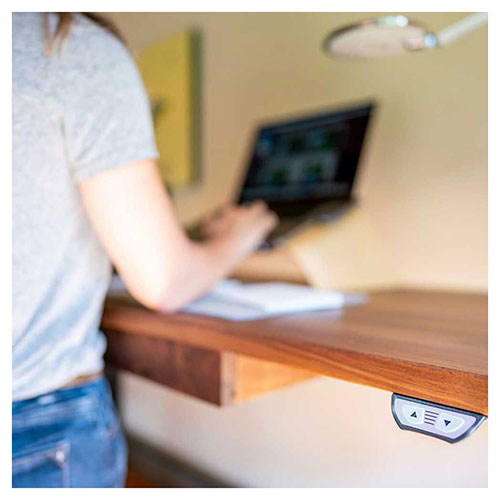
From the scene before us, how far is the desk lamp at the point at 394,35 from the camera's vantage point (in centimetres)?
87

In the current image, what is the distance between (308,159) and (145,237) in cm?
61

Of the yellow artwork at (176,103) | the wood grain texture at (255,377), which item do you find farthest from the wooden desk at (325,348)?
the yellow artwork at (176,103)

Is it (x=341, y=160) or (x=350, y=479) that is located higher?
(x=341, y=160)

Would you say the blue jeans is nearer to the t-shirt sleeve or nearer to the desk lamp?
the t-shirt sleeve

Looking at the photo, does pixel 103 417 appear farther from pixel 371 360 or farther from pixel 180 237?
pixel 371 360

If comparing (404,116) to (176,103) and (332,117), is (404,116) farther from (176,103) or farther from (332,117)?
(176,103)

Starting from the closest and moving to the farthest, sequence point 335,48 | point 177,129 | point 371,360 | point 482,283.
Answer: point 371,360 → point 335,48 → point 482,283 → point 177,129

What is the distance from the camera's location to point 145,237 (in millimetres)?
710

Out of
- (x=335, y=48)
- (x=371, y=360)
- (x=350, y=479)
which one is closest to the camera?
(x=371, y=360)

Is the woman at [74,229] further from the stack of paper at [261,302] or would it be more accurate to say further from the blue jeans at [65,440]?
the stack of paper at [261,302]

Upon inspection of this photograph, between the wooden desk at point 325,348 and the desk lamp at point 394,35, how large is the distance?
1.43 ft

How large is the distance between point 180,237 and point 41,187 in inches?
7.6

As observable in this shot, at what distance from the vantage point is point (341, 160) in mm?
1162
